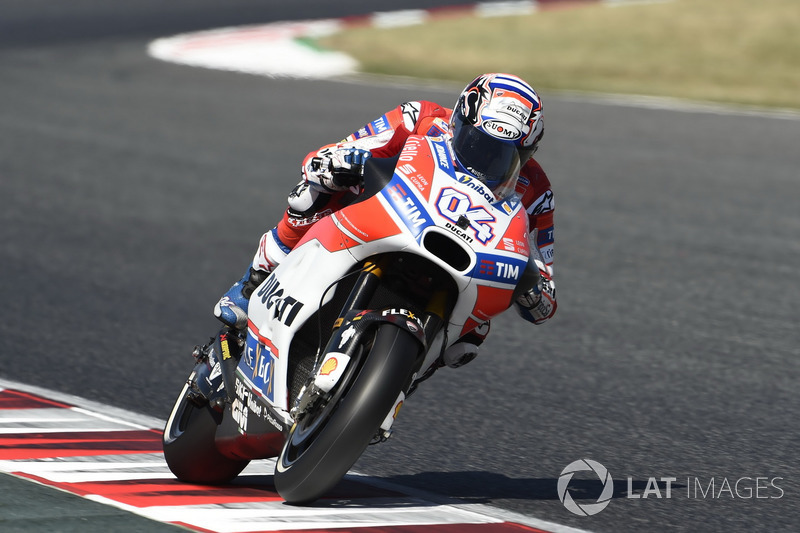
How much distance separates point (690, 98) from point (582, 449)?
1126cm

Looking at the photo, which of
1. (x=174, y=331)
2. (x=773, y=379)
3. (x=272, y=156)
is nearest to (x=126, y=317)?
(x=174, y=331)

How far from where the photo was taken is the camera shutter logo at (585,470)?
168 inches

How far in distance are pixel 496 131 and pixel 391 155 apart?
0.50 meters

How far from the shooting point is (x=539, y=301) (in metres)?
4.16

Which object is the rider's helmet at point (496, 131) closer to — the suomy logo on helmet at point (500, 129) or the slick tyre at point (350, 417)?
the suomy logo on helmet at point (500, 129)

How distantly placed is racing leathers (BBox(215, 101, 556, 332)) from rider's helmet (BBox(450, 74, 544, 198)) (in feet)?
0.62

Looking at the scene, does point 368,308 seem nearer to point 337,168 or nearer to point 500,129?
point 337,168

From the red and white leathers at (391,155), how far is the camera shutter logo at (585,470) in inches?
26.1

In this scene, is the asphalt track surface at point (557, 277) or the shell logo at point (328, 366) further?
the asphalt track surface at point (557, 277)

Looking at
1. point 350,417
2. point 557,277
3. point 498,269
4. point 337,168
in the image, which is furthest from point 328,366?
point 557,277

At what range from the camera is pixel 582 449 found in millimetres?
5066

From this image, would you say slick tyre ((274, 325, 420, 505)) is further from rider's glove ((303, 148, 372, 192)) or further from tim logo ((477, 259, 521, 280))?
rider's glove ((303, 148, 372, 192))

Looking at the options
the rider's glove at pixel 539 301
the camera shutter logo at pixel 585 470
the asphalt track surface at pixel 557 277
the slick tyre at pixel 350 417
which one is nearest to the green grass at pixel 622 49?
the asphalt track surface at pixel 557 277

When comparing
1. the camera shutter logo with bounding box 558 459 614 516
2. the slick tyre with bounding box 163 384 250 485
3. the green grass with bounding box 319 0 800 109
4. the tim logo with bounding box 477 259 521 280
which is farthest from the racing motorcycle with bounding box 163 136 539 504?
the green grass with bounding box 319 0 800 109
